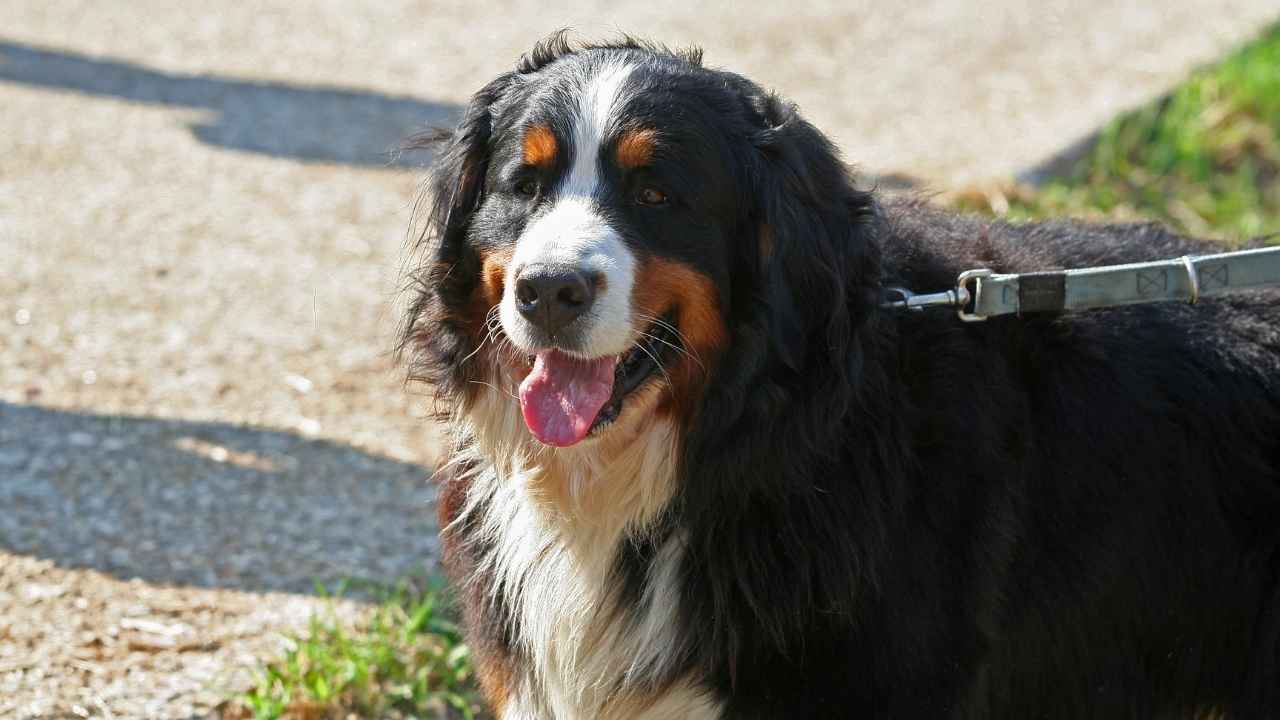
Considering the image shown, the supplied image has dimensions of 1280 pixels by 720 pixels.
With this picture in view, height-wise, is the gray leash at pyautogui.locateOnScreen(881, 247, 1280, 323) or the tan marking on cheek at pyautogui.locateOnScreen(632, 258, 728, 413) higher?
the gray leash at pyautogui.locateOnScreen(881, 247, 1280, 323)

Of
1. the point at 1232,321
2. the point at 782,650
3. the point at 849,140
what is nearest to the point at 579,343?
the point at 782,650

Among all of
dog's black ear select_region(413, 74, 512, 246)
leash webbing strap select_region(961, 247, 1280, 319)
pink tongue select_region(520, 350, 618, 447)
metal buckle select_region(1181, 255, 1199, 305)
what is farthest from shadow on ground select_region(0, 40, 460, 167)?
metal buckle select_region(1181, 255, 1199, 305)

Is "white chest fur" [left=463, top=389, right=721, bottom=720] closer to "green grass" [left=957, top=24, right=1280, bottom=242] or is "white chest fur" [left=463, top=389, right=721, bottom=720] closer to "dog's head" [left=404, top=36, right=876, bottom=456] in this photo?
"dog's head" [left=404, top=36, right=876, bottom=456]

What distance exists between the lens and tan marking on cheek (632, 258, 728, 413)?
9.72 ft

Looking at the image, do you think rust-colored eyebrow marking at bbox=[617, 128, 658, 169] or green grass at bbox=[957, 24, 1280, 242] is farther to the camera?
green grass at bbox=[957, 24, 1280, 242]

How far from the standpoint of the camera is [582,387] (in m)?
3.04

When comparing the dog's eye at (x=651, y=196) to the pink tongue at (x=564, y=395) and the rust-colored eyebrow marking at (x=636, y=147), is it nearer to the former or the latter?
the rust-colored eyebrow marking at (x=636, y=147)

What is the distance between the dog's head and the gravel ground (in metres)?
1.50

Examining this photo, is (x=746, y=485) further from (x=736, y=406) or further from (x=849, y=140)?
(x=849, y=140)

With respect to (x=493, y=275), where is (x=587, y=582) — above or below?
below

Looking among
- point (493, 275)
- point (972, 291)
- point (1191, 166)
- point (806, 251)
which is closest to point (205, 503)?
point (493, 275)

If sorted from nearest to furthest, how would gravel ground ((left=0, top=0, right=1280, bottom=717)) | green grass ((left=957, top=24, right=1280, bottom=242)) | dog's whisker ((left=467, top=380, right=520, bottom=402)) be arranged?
dog's whisker ((left=467, top=380, right=520, bottom=402)) < gravel ground ((left=0, top=0, right=1280, bottom=717)) < green grass ((left=957, top=24, right=1280, bottom=242))

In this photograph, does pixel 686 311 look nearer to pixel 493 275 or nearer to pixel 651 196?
pixel 651 196

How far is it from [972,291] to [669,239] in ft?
2.12
